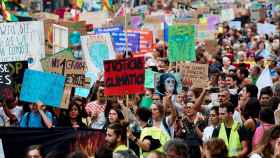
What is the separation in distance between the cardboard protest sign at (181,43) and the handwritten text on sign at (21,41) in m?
2.34

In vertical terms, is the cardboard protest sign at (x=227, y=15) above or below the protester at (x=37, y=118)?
above

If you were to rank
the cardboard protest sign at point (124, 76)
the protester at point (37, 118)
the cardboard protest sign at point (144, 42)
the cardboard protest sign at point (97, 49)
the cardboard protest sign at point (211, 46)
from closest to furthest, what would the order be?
the cardboard protest sign at point (124, 76)
the protester at point (37, 118)
the cardboard protest sign at point (97, 49)
the cardboard protest sign at point (144, 42)
the cardboard protest sign at point (211, 46)

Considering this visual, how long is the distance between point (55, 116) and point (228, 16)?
75.7 ft

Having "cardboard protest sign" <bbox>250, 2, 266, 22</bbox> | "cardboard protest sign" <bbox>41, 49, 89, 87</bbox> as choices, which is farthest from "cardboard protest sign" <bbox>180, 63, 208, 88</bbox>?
"cardboard protest sign" <bbox>250, 2, 266, 22</bbox>

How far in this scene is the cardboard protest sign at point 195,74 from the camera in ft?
42.8

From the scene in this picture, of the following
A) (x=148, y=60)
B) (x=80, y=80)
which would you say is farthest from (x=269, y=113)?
(x=148, y=60)

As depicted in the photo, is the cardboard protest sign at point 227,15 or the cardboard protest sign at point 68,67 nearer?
the cardboard protest sign at point 68,67

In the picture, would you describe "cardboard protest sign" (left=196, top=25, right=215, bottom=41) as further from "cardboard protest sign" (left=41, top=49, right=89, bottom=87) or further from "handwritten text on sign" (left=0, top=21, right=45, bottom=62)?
"cardboard protest sign" (left=41, top=49, right=89, bottom=87)

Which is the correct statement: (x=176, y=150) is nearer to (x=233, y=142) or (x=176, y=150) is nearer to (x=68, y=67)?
(x=233, y=142)

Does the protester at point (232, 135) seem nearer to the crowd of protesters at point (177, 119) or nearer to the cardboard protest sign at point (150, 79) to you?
the crowd of protesters at point (177, 119)

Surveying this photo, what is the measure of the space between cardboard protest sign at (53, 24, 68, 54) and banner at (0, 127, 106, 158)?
204 inches

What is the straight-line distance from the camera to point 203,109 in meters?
11.8

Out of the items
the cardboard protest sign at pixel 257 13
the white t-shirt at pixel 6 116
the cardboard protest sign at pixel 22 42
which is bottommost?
the white t-shirt at pixel 6 116

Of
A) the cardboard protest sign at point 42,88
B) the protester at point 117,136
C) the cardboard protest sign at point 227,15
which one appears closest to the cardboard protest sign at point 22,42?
the cardboard protest sign at point 42,88
